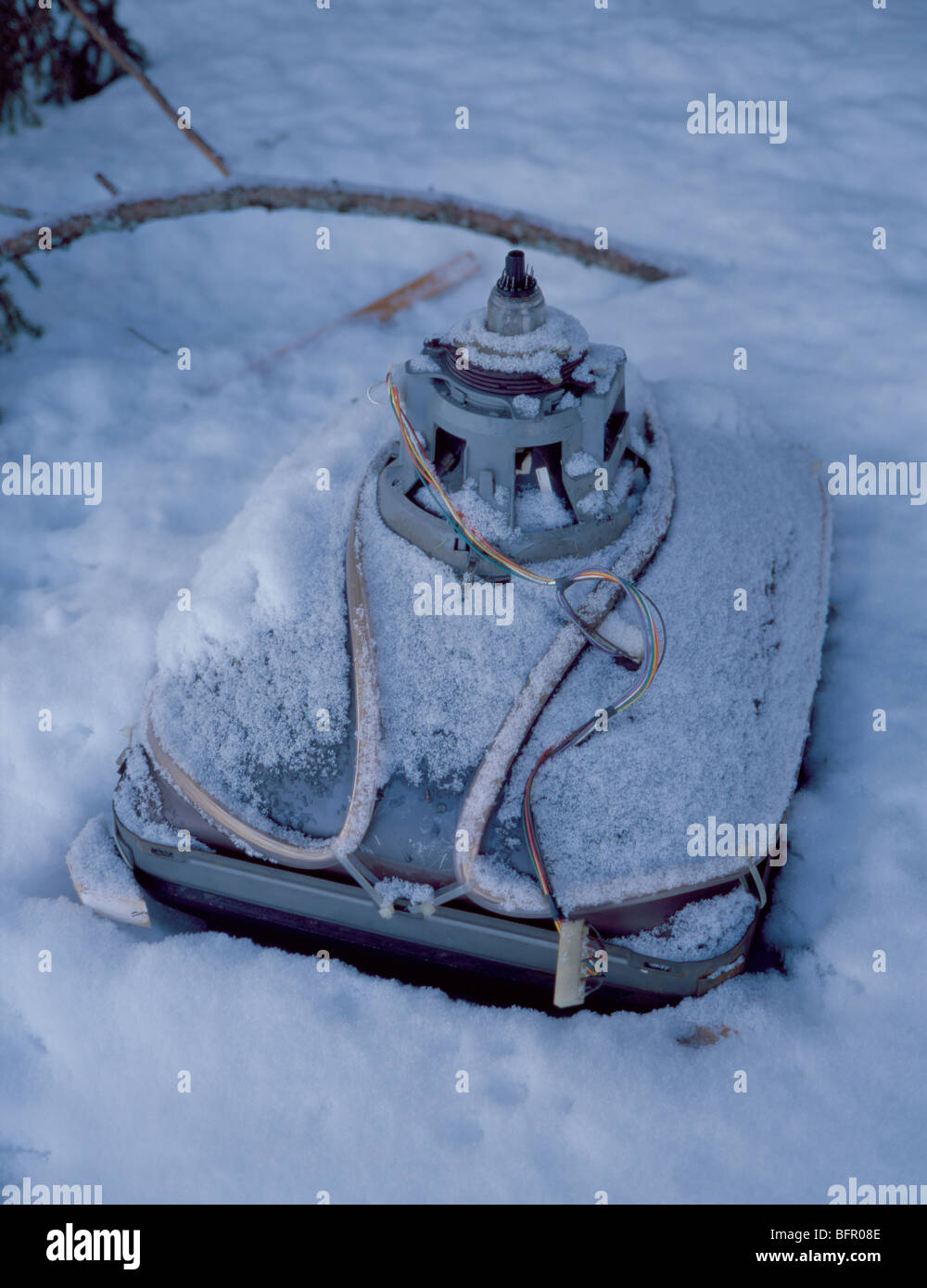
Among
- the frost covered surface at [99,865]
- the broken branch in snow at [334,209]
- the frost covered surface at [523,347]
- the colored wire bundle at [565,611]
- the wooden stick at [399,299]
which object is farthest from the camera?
the wooden stick at [399,299]

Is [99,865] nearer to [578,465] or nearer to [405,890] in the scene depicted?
[405,890]

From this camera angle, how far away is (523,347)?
2111 mm

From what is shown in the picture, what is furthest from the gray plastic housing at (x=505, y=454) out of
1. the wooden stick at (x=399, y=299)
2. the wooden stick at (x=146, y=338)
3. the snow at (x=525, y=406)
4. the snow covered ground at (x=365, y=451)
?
the wooden stick at (x=146, y=338)

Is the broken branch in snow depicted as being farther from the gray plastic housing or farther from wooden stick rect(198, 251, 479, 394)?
the gray plastic housing

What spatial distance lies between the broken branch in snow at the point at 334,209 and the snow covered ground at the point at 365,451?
0.20 metres

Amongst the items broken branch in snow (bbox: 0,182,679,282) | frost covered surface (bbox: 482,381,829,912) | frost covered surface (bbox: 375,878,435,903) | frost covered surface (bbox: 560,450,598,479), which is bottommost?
frost covered surface (bbox: 375,878,435,903)

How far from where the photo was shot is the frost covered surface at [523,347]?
211cm

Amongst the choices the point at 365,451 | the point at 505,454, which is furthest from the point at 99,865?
the point at 505,454

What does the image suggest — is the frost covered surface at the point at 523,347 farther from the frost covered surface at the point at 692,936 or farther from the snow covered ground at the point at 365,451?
the frost covered surface at the point at 692,936

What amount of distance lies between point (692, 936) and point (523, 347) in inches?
46.3

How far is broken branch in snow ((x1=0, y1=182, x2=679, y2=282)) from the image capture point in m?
3.60

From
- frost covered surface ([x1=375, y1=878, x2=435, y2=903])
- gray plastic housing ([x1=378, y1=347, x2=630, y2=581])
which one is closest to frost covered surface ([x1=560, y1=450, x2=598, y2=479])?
gray plastic housing ([x1=378, y1=347, x2=630, y2=581])

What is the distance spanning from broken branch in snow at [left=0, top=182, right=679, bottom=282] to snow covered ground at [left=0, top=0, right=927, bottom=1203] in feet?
0.65

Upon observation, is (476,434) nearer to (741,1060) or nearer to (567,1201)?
(741,1060)
